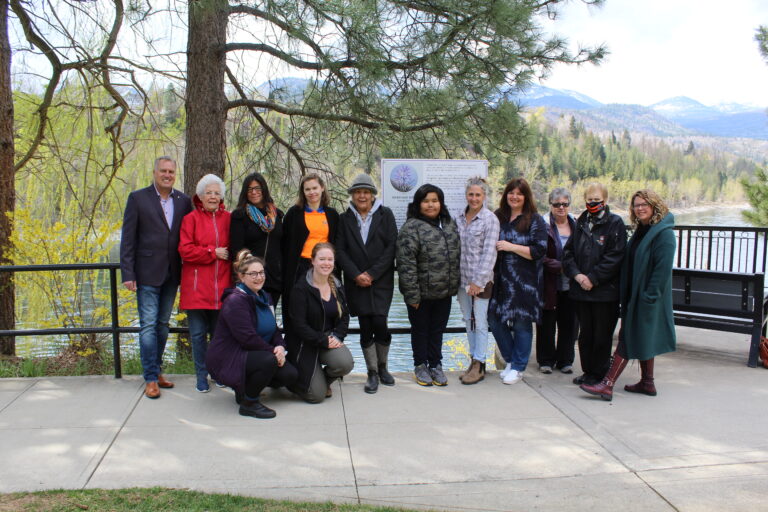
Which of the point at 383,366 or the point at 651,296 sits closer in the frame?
the point at 651,296

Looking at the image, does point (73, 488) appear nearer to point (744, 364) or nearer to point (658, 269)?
point (658, 269)

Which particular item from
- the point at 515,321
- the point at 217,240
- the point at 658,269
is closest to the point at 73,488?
the point at 217,240

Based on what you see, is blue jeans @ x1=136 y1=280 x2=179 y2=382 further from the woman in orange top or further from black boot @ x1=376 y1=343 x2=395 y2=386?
black boot @ x1=376 y1=343 x2=395 y2=386

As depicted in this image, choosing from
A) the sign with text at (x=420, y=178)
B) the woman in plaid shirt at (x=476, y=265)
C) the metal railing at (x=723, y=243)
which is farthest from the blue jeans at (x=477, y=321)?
the metal railing at (x=723, y=243)

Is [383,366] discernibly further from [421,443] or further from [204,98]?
[204,98]

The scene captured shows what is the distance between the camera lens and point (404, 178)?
5.54m

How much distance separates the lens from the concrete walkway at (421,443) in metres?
3.15

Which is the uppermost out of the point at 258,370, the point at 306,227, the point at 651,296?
the point at 306,227

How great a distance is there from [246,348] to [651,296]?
2.97m

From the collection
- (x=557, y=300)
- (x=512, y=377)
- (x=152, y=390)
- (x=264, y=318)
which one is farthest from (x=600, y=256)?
(x=152, y=390)

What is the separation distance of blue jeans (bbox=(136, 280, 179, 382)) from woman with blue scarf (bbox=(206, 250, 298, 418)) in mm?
597

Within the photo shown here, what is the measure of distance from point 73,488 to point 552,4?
5744 mm

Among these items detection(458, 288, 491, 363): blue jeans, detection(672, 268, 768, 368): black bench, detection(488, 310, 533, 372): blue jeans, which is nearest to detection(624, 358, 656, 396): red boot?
detection(488, 310, 533, 372): blue jeans

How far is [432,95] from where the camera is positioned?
6043 millimetres
